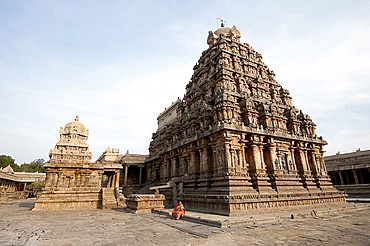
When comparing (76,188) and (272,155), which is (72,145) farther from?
(272,155)

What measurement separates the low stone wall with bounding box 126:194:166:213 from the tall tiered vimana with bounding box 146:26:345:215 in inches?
127

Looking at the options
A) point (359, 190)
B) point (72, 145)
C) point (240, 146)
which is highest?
point (72, 145)

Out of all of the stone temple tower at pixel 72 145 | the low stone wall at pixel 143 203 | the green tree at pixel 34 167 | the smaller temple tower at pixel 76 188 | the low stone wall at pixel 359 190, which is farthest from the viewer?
the green tree at pixel 34 167

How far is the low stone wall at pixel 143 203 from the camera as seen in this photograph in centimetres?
1805

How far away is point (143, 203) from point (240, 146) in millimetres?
9990

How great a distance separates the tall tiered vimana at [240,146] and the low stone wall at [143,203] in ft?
10.6

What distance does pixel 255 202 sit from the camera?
53.9 feet

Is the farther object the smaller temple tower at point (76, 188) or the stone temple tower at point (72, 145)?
the stone temple tower at point (72, 145)

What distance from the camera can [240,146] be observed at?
62.4ft

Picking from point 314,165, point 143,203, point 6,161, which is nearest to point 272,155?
point 314,165

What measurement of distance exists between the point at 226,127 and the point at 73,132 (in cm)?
4153

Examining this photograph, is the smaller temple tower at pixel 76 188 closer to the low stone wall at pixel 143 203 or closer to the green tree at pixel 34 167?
the low stone wall at pixel 143 203

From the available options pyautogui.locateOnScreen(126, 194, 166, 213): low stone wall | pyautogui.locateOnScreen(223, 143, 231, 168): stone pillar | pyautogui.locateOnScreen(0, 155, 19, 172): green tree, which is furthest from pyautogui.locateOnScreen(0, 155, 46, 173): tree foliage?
pyautogui.locateOnScreen(223, 143, 231, 168): stone pillar

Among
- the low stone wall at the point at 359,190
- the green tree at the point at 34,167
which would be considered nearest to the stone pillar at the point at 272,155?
the low stone wall at the point at 359,190
